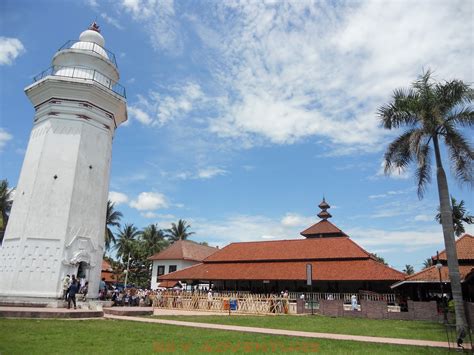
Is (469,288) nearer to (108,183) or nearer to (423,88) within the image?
(423,88)

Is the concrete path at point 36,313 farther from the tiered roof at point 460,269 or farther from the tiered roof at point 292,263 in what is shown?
the tiered roof at point 460,269

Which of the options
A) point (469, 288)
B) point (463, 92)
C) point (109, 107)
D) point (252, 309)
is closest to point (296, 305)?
point (252, 309)

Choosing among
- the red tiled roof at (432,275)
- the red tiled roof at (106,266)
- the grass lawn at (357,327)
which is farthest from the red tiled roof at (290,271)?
the red tiled roof at (106,266)

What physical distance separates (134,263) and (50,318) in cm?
4136

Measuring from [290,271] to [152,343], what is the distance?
2174 cm

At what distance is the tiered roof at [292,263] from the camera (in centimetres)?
2677

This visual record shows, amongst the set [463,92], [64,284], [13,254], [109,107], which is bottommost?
[64,284]

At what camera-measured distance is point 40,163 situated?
19.7 metres

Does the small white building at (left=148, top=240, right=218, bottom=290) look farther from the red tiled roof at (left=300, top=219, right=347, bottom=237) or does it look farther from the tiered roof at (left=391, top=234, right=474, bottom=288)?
the tiered roof at (left=391, top=234, right=474, bottom=288)

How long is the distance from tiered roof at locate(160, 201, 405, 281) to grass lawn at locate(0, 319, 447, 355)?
56.1 feet

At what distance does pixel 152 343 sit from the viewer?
346 inches

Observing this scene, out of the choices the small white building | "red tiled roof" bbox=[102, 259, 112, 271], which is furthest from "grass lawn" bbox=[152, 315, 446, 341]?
"red tiled roof" bbox=[102, 259, 112, 271]

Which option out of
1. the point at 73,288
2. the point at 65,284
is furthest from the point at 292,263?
the point at 73,288

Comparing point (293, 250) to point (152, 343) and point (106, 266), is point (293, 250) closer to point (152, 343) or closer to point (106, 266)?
point (152, 343)
